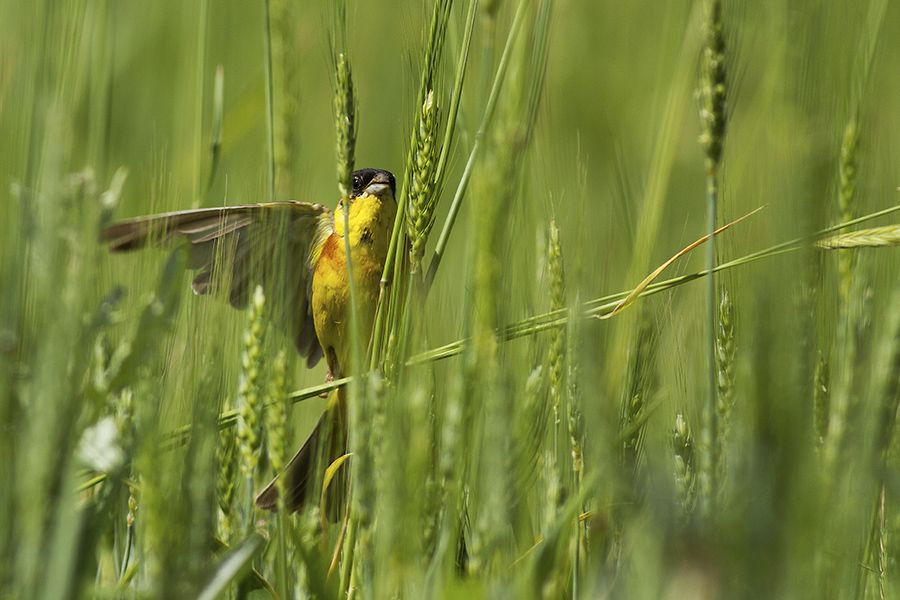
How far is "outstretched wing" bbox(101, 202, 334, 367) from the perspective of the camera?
113cm

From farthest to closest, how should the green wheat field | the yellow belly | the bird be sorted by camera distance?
the yellow belly, the bird, the green wheat field

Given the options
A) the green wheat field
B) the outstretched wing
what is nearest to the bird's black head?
the outstretched wing

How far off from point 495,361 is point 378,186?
1468mm

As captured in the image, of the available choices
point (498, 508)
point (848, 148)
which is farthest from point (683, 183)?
point (498, 508)

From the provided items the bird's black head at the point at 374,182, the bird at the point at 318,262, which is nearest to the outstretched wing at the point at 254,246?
the bird at the point at 318,262

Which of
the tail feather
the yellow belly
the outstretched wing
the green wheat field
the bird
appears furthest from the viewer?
the yellow belly

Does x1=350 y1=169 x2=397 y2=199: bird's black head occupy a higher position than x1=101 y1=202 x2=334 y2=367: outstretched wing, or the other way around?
x1=350 y1=169 x2=397 y2=199: bird's black head

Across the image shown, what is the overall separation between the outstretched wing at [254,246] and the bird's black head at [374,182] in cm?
14

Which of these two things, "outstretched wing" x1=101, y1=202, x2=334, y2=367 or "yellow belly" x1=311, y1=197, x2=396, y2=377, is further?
"yellow belly" x1=311, y1=197, x2=396, y2=377

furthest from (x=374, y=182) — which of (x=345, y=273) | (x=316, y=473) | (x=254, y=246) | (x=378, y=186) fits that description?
(x=316, y=473)

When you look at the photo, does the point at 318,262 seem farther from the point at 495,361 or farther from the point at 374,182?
the point at 495,361

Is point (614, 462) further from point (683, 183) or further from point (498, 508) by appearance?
point (683, 183)

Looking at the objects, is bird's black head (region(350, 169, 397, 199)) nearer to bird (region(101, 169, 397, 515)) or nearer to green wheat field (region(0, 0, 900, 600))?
bird (region(101, 169, 397, 515))

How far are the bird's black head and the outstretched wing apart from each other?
14 centimetres
